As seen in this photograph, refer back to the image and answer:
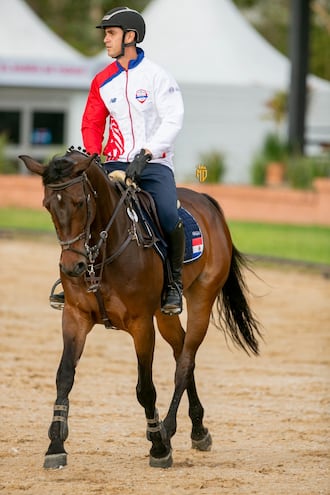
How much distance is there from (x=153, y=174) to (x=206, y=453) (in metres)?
1.77

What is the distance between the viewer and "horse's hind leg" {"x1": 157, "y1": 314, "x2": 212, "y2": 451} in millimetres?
7621

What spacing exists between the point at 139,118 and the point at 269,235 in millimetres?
15490

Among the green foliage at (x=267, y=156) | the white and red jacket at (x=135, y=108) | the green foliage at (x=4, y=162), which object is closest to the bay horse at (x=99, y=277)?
the white and red jacket at (x=135, y=108)

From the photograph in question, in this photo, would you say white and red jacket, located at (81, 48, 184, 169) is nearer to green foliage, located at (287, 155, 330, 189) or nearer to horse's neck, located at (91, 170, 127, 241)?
horse's neck, located at (91, 170, 127, 241)

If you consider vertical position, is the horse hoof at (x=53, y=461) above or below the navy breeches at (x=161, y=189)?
below

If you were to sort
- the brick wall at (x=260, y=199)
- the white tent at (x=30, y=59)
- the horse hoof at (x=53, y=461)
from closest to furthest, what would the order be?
the horse hoof at (x=53, y=461) → the brick wall at (x=260, y=199) → the white tent at (x=30, y=59)

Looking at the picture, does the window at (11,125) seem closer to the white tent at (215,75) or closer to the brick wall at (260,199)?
the white tent at (215,75)

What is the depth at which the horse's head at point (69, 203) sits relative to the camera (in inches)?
244

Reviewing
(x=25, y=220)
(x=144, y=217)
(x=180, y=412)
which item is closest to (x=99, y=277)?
(x=144, y=217)

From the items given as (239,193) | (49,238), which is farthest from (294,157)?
(49,238)

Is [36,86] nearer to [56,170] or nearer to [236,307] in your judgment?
[236,307]

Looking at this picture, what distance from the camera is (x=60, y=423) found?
6770 mm

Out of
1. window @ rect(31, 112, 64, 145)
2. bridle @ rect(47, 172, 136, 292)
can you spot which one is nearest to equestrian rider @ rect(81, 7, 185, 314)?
bridle @ rect(47, 172, 136, 292)

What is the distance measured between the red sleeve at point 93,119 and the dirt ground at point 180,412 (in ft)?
6.07
